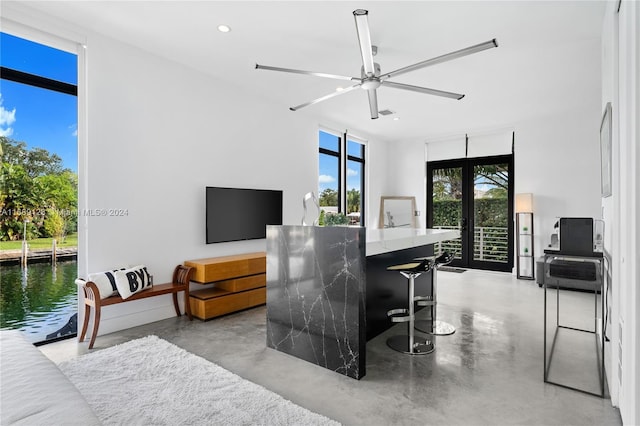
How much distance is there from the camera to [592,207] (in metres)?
5.99

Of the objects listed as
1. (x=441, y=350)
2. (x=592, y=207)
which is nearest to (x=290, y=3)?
(x=441, y=350)

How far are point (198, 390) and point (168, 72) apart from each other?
348 centimetres

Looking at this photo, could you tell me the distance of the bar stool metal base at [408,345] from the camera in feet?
9.84

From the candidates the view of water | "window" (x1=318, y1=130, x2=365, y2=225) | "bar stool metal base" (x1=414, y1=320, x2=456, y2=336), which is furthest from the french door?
the view of water

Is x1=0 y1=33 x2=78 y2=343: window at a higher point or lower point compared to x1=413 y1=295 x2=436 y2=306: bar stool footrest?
higher

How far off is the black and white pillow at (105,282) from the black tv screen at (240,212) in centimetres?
125

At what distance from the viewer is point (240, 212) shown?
480cm

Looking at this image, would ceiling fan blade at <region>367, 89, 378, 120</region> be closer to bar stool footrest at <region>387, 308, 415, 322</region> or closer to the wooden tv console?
bar stool footrest at <region>387, 308, 415, 322</region>

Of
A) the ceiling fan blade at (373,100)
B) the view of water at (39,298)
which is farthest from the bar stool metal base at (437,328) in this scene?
the view of water at (39,298)

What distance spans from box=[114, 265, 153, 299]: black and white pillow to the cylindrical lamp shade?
6195 mm

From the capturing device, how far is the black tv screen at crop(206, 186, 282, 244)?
14.7 ft

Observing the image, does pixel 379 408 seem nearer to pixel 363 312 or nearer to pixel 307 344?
pixel 363 312

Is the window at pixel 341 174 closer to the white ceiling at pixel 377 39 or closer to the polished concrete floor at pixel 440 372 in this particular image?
the white ceiling at pixel 377 39

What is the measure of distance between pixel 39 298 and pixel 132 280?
2.77 ft
